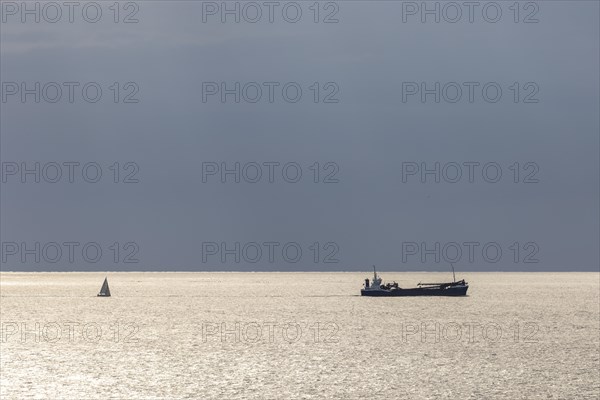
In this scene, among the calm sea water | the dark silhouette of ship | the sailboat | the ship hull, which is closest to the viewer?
the calm sea water

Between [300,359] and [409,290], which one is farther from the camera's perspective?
[409,290]

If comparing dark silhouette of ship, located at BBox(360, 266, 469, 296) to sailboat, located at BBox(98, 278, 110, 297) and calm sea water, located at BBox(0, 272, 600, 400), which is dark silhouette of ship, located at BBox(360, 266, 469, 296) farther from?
calm sea water, located at BBox(0, 272, 600, 400)

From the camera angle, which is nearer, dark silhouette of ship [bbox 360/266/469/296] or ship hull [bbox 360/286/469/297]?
dark silhouette of ship [bbox 360/266/469/296]

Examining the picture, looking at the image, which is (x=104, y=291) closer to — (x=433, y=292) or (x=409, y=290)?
(x=409, y=290)

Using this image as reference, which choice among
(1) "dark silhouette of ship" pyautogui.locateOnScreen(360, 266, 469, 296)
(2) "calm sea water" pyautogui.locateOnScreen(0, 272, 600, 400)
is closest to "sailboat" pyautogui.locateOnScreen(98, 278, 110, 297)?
(1) "dark silhouette of ship" pyautogui.locateOnScreen(360, 266, 469, 296)

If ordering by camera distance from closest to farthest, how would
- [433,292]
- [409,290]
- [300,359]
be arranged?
[300,359] < [409,290] < [433,292]

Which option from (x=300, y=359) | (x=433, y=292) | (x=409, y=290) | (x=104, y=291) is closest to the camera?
(x=300, y=359)

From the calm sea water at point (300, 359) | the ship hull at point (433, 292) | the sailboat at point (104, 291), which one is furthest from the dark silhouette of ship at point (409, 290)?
the calm sea water at point (300, 359)

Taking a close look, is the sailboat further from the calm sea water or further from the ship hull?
the calm sea water

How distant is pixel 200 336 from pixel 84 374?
22817 millimetres

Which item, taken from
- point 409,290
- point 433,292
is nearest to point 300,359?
point 409,290

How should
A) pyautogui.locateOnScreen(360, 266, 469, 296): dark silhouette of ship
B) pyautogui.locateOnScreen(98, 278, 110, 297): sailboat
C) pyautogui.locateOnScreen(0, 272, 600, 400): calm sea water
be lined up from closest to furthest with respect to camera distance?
pyautogui.locateOnScreen(0, 272, 600, 400): calm sea water
pyautogui.locateOnScreen(360, 266, 469, 296): dark silhouette of ship
pyautogui.locateOnScreen(98, 278, 110, 297): sailboat

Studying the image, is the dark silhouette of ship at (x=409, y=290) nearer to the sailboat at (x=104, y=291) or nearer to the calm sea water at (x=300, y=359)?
the sailboat at (x=104, y=291)

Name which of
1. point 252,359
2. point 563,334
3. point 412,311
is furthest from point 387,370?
point 412,311
